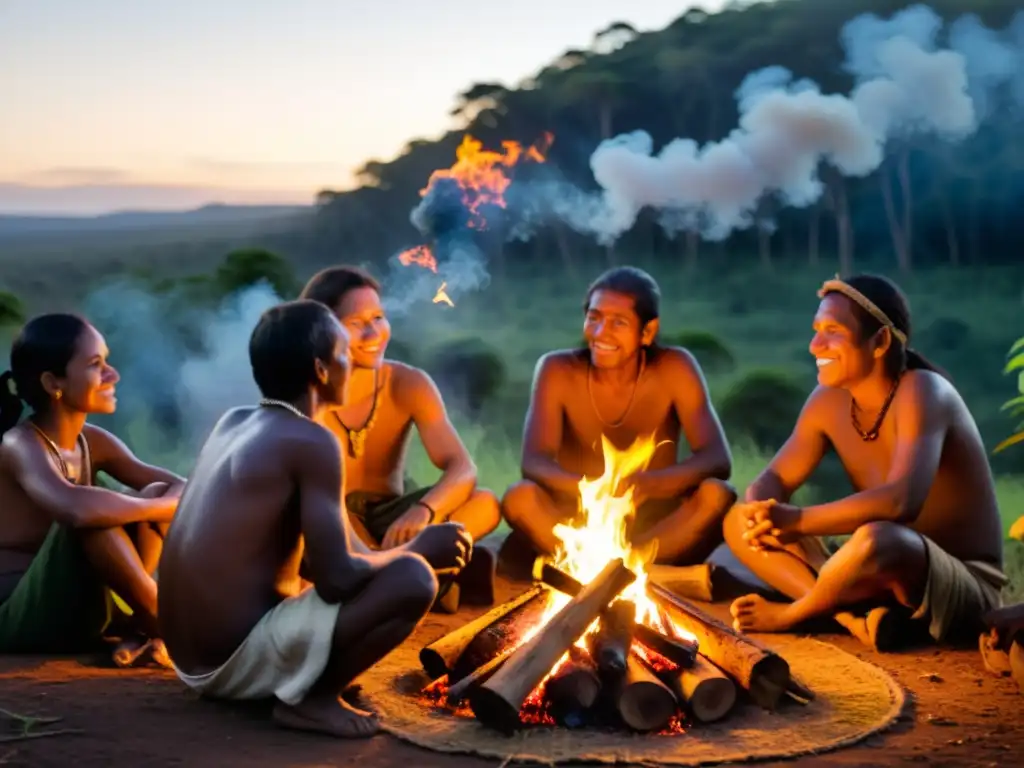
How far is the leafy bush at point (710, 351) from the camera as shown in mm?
12750

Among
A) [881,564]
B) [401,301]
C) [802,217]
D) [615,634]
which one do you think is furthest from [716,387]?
[615,634]

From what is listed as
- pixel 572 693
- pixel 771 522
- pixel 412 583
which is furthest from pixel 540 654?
pixel 771 522

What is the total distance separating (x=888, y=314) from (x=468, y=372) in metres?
6.60

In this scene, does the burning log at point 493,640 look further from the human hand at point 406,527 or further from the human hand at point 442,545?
the human hand at point 406,527

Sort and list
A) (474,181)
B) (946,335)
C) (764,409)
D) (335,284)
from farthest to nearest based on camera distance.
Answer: (946,335) → (764,409) → (474,181) → (335,284)

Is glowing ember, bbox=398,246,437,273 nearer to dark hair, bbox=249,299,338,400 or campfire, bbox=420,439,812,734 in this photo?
campfire, bbox=420,439,812,734

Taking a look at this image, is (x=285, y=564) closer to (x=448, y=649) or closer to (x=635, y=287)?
(x=448, y=649)

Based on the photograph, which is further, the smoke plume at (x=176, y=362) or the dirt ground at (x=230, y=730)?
the smoke plume at (x=176, y=362)

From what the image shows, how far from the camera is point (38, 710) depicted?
15.3 ft

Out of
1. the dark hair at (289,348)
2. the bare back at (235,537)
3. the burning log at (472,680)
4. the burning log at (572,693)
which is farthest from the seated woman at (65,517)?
the burning log at (572,693)

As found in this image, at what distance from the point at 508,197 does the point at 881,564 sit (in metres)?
7.50

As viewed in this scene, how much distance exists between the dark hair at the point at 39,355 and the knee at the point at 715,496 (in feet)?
10.3

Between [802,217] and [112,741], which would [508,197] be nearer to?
[802,217]

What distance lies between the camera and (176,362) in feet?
37.0
